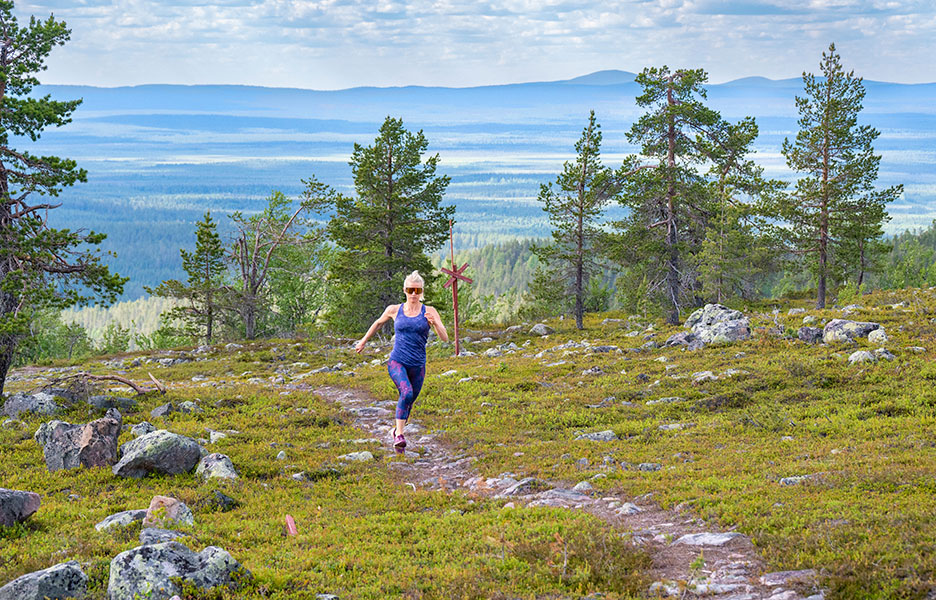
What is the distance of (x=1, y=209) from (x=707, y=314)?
25610 millimetres

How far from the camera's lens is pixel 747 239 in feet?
152

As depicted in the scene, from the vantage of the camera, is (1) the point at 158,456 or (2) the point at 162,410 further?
(2) the point at 162,410

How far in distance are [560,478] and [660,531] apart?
3.34 m

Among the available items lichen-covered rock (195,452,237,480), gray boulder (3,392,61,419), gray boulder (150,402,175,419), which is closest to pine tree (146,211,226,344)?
gray boulder (3,392,61,419)

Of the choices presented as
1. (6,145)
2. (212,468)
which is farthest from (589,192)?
(212,468)

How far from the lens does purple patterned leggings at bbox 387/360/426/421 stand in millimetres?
13227

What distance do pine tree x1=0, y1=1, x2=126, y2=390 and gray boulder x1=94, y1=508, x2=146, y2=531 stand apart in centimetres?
1065

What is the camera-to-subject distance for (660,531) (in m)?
9.02

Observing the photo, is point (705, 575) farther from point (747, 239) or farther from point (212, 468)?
point (747, 239)

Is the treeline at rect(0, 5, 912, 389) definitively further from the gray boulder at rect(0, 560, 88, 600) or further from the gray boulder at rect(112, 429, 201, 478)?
the gray boulder at rect(0, 560, 88, 600)

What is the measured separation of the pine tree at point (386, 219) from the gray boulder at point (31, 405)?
2860 cm

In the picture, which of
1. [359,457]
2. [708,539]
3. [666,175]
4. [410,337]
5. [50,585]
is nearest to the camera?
[50,585]

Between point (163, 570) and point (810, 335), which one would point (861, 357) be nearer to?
point (810, 335)

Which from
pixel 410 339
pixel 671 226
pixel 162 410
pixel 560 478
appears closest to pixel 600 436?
pixel 560 478
